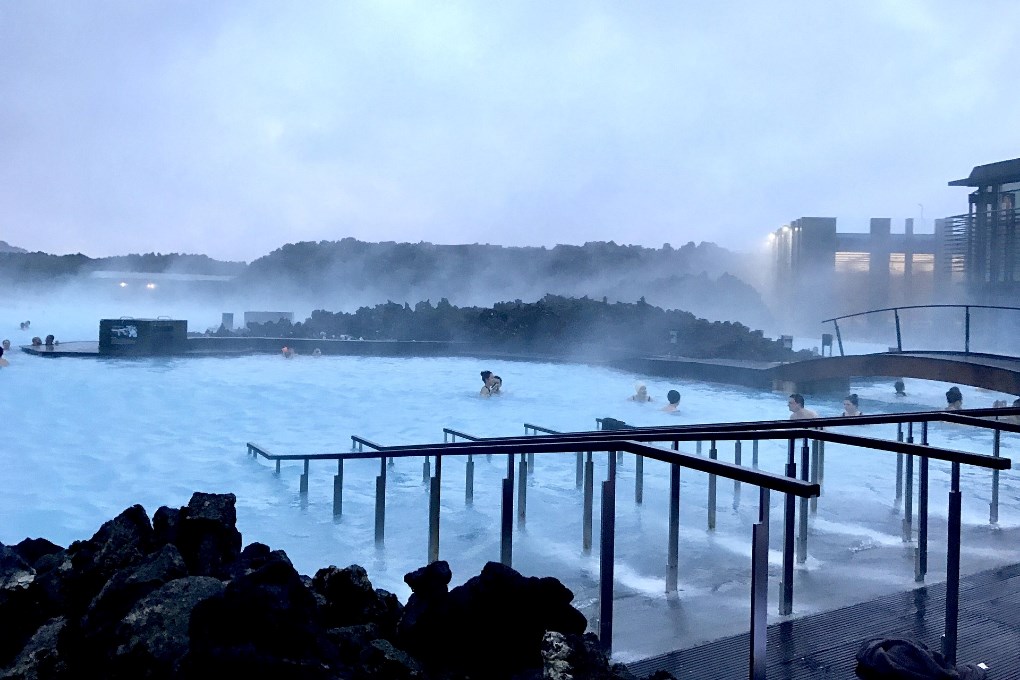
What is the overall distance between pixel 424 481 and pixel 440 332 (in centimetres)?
2006

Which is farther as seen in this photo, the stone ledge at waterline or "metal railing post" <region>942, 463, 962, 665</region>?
"metal railing post" <region>942, 463, 962, 665</region>

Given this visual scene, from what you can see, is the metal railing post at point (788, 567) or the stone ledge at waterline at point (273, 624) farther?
the metal railing post at point (788, 567)

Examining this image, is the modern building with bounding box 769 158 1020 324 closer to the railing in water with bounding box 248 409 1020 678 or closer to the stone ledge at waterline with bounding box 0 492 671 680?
the railing in water with bounding box 248 409 1020 678

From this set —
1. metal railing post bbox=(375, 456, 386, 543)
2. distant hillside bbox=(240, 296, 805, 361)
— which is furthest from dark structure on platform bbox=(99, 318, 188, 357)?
metal railing post bbox=(375, 456, 386, 543)

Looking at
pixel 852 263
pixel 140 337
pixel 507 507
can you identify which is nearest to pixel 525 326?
pixel 140 337

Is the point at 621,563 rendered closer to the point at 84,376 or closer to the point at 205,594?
the point at 205,594

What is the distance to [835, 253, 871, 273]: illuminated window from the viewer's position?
41.1 metres

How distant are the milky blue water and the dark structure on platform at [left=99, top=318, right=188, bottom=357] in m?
1.13

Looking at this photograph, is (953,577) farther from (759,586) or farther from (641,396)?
(641,396)

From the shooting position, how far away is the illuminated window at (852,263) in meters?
41.1

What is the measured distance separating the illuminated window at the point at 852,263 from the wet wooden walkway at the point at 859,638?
135ft

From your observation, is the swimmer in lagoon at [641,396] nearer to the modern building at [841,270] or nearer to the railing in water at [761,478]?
the railing in water at [761,478]

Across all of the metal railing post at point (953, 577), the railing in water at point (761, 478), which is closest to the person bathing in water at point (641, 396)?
the railing in water at point (761, 478)

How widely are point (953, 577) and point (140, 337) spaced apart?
860 inches
